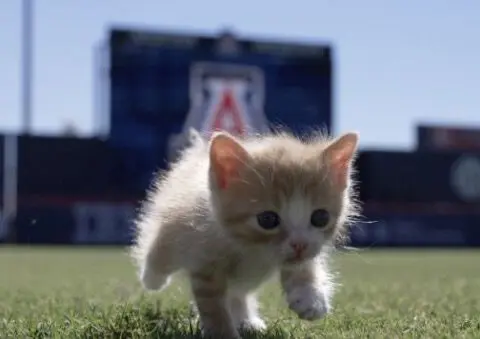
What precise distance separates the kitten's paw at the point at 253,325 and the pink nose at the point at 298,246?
0.58 m

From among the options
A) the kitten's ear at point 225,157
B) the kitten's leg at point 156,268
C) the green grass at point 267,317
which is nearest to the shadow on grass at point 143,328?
the green grass at point 267,317

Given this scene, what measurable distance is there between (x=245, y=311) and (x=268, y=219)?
1.08m

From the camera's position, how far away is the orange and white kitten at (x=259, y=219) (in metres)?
2.83

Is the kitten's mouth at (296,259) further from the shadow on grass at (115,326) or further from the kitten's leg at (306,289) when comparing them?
the shadow on grass at (115,326)

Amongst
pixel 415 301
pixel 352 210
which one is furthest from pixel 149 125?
pixel 352 210

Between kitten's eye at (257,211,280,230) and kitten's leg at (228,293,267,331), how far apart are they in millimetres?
747

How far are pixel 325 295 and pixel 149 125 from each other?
1797 centimetres

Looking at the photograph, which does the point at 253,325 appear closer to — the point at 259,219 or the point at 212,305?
the point at 212,305

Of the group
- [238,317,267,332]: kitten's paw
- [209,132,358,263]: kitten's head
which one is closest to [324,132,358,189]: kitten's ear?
[209,132,358,263]: kitten's head

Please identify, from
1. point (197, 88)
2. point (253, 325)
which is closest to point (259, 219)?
point (253, 325)

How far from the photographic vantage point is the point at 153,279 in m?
3.83

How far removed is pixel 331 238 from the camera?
3059 mm

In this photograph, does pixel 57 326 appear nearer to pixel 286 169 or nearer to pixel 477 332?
pixel 286 169

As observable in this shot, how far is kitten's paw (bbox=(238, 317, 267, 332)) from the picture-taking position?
3.35m
